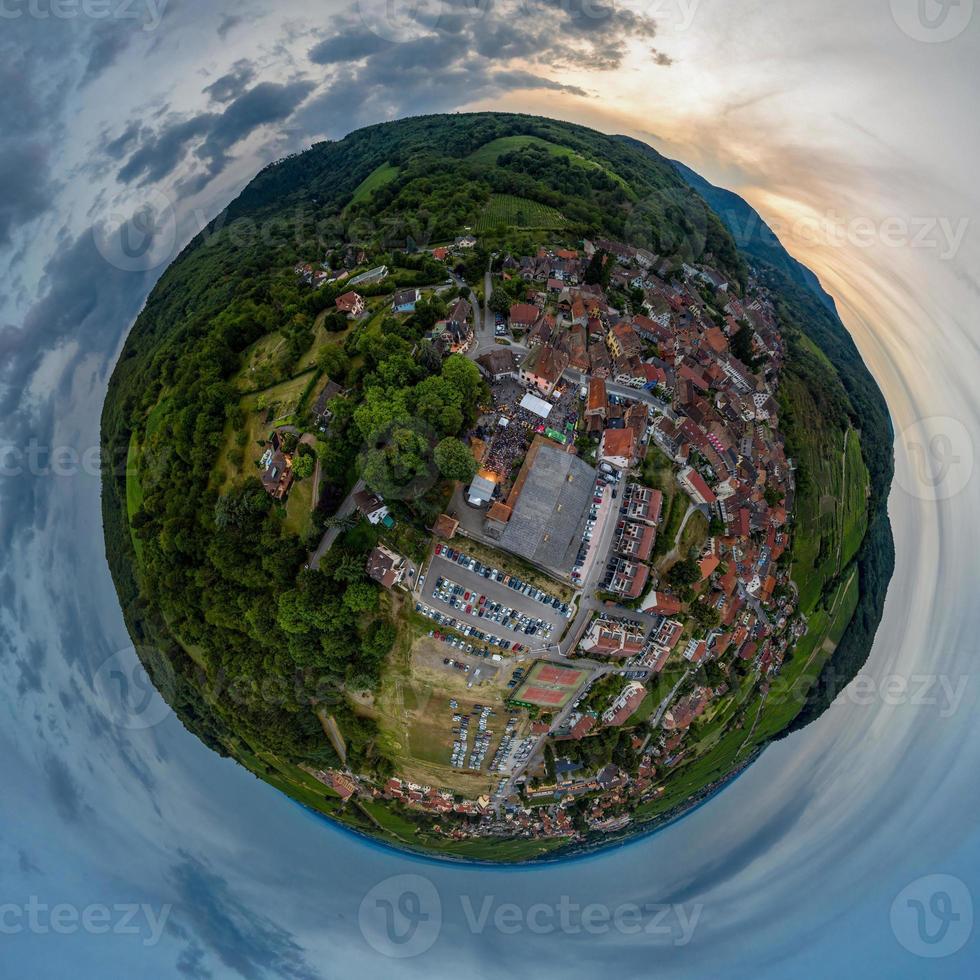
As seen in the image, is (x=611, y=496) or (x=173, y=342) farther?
(x=173, y=342)

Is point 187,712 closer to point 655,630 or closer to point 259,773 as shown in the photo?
point 259,773

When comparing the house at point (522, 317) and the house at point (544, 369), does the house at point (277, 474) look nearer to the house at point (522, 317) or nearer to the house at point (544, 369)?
the house at point (544, 369)

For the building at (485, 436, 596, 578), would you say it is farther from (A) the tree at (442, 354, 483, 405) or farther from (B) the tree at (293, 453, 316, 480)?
(B) the tree at (293, 453, 316, 480)

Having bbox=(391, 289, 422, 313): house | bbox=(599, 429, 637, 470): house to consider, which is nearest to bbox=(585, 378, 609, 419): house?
bbox=(599, 429, 637, 470): house

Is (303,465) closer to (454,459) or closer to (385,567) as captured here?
(385,567)

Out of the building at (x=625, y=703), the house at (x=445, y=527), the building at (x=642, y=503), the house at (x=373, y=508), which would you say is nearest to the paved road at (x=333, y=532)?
the house at (x=373, y=508)

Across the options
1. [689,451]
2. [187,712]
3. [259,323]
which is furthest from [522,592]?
[187,712]

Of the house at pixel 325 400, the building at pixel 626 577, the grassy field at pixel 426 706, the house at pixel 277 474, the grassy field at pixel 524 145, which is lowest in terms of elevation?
the grassy field at pixel 426 706
